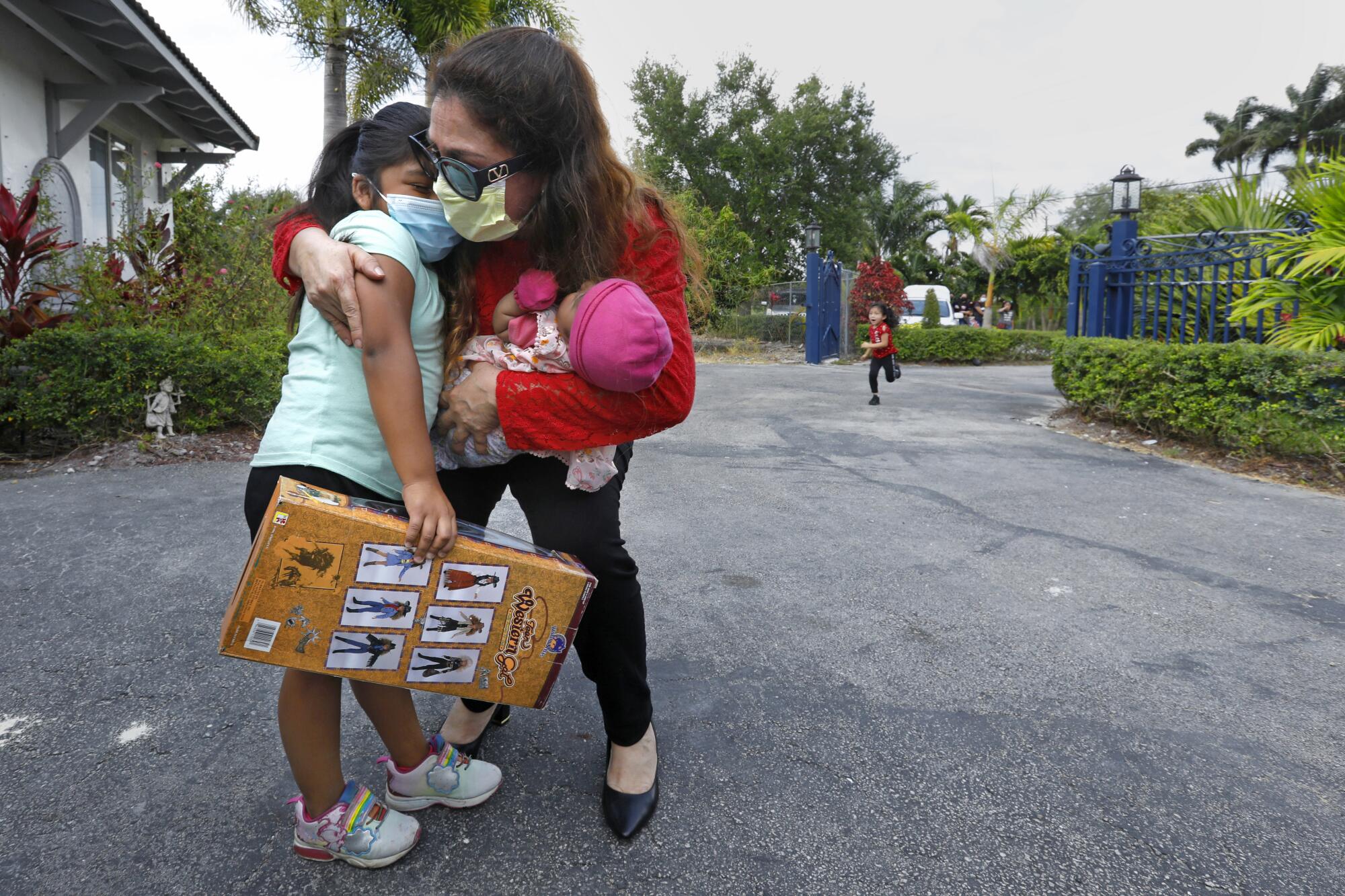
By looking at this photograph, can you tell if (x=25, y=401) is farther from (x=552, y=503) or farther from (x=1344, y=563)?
(x=1344, y=563)

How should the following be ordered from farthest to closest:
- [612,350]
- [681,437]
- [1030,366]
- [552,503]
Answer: [1030,366]
[681,437]
[552,503]
[612,350]

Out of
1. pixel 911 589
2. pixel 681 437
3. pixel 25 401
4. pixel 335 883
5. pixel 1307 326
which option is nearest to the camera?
pixel 335 883

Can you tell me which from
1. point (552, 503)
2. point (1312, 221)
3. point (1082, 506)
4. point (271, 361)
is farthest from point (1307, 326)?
point (271, 361)

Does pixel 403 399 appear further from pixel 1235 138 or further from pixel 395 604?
pixel 1235 138

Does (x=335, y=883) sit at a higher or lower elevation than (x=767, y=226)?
lower

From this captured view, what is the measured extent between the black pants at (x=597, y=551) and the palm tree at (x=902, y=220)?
4291cm

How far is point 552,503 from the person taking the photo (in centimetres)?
178

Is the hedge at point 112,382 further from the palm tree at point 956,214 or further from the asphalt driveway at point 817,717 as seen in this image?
the palm tree at point 956,214

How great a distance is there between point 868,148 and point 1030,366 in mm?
18848

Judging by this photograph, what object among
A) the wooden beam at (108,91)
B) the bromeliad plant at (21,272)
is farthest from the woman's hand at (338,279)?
the wooden beam at (108,91)

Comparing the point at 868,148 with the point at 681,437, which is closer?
the point at 681,437

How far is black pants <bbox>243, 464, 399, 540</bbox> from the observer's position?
1.57 meters

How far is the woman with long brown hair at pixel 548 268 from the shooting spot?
157cm

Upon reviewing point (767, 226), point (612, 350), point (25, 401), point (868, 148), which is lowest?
point (25, 401)
